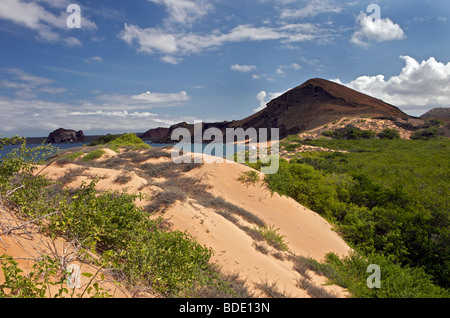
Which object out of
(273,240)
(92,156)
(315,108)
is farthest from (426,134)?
(92,156)

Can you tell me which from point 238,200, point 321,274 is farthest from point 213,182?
point 321,274

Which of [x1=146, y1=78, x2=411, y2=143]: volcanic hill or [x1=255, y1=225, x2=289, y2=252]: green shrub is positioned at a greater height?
[x1=146, y1=78, x2=411, y2=143]: volcanic hill

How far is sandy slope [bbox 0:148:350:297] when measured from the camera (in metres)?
5.48

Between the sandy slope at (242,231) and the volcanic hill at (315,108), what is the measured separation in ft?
151

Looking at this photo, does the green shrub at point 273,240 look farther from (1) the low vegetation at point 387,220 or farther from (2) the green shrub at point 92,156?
(2) the green shrub at point 92,156

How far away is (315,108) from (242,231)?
202ft

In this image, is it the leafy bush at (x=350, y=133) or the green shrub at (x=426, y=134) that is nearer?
the green shrub at (x=426, y=134)

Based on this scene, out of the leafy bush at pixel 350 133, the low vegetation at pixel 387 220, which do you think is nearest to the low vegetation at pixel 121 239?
the low vegetation at pixel 387 220

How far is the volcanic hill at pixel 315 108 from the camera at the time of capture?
186 feet

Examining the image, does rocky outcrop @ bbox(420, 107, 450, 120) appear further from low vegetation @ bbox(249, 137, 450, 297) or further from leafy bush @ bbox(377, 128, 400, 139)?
low vegetation @ bbox(249, 137, 450, 297)

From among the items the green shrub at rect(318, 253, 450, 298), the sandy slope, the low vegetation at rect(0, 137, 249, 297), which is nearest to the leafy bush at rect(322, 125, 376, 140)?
the sandy slope

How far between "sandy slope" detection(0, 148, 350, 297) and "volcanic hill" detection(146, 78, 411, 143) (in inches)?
1808

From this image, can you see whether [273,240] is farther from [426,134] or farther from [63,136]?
[63,136]
